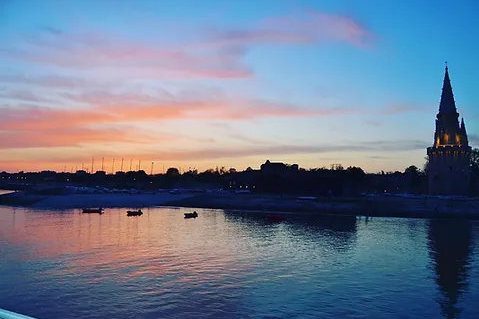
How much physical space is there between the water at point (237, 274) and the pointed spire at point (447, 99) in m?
50.9

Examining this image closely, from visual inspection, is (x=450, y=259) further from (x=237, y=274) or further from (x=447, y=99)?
(x=447, y=99)

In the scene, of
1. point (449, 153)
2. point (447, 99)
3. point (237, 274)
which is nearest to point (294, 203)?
point (449, 153)

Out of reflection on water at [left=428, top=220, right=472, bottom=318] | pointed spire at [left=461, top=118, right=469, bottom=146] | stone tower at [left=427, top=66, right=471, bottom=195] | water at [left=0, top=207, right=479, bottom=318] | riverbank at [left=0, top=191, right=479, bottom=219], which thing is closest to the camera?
water at [left=0, top=207, right=479, bottom=318]

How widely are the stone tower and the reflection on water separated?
121 ft

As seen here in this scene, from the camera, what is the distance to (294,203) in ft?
314

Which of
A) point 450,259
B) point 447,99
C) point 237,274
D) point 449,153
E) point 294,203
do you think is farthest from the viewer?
point 449,153

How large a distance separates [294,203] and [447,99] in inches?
1500

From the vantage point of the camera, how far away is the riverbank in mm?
82125

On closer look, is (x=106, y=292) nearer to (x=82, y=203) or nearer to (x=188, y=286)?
(x=188, y=286)

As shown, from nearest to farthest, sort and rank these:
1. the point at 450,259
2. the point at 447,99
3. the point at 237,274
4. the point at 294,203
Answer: the point at 237,274
the point at 450,259
the point at 294,203
the point at 447,99

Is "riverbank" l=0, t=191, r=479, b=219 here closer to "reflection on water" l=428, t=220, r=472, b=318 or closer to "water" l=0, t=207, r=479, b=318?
"reflection on water" l=428, t=220, r=472, b=318

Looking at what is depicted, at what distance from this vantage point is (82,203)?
10950 centimetres

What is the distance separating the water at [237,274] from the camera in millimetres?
21984

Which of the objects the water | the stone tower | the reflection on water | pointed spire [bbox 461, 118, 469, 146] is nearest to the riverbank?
the stone tower
